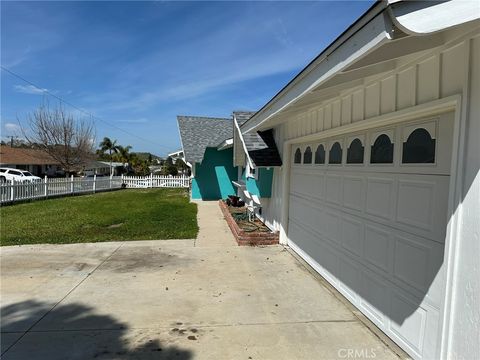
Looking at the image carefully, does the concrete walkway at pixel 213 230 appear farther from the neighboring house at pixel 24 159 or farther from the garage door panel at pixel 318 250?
the neighboring house at pixel 24 159

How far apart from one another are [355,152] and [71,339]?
417 cm

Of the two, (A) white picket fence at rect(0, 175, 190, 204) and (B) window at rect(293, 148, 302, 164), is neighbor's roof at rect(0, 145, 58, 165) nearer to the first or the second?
(A) white picket fence at rect(0, 175, 190, 204)

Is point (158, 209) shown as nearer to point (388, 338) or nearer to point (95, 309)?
point (95, 309)

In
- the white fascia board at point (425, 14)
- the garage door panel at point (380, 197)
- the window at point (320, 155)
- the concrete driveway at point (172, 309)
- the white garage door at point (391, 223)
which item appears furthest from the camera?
the window at point (320, 155)

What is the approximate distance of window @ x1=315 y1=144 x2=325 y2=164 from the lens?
622cm

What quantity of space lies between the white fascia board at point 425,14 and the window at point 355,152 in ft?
9.14

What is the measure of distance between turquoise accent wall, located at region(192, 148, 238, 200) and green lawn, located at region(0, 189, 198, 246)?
10.6ft

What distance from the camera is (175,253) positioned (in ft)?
24.8

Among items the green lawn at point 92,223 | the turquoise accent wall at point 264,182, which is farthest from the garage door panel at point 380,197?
the green lawn at point 92,223

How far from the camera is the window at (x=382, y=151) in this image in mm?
4008

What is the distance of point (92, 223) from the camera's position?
36.6 feet

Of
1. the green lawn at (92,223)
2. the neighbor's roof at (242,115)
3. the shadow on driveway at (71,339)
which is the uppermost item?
the neighbor's roof at (242,115)

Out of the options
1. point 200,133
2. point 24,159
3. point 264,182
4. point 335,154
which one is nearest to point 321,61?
point 335,154

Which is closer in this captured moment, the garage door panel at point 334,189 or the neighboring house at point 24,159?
the garage door panel at point 334,189
